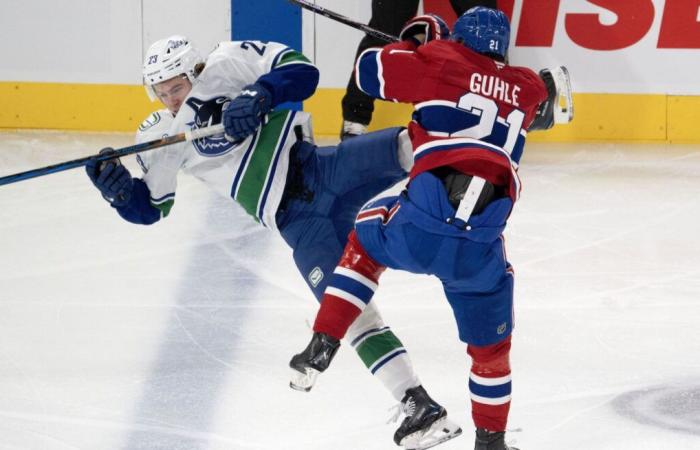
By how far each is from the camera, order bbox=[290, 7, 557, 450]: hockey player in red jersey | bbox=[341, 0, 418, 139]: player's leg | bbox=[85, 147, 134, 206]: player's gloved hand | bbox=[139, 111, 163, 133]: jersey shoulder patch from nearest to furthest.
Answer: bbox=[290, 7, 557, 450]: hockey player in red jersey, bbox=[85, 147, 134, 206]: player's gloved hand, bbox=[139, 111, 163, 133]: jersey shoulder patch, bbox=[341, 0, 418, 139]: player's leg

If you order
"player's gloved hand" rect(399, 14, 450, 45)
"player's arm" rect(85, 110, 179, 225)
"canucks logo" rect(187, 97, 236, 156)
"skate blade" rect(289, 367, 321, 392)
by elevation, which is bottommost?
"skate blade" rect(289, 367, 321, 392)

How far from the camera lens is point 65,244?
4.54 meters

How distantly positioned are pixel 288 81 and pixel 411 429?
0.96 meters

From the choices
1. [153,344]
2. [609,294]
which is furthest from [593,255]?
[153,344]

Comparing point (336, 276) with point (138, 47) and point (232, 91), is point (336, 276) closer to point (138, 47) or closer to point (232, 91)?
point (232, 91)

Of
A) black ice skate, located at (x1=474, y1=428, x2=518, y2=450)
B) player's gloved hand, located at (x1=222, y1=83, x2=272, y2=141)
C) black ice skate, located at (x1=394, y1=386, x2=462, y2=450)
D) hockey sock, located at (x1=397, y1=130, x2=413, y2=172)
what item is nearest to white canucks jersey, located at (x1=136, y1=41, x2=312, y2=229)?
player's gloved hand, located at (x1=222, y1=83, x2=272, y2=141)

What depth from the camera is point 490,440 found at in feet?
8.73

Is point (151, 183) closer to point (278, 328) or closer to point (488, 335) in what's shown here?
point (278, 328)

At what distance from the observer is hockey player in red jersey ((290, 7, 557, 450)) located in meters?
2.52

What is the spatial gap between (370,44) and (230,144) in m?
2.62

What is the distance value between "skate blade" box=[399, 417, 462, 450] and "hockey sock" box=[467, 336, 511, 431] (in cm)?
10

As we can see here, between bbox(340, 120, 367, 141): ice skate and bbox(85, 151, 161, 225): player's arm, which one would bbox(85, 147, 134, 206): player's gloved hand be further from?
bbox(340, 120, 367, 141): ice skate

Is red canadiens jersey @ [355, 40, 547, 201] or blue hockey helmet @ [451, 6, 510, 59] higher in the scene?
blue hockey helmet @ [451, 6, 510, 59]

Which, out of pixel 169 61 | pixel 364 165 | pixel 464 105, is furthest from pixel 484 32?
pixel 169 61
